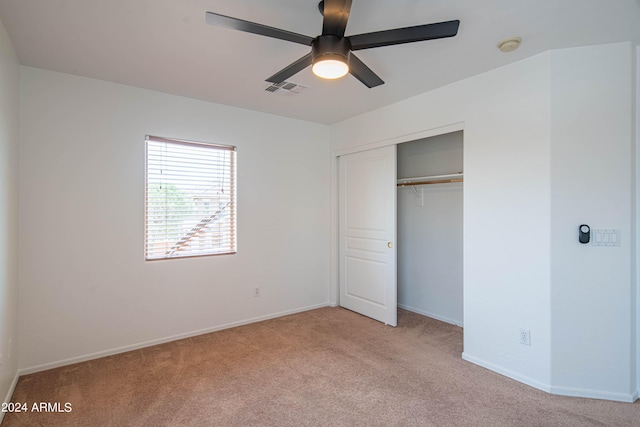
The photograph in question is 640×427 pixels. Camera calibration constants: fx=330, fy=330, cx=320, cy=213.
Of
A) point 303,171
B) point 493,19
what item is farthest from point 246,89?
point 493,19

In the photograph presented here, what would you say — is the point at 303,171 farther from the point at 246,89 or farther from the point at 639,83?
the point at 639,83

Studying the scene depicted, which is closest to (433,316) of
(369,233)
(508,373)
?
(369,233)

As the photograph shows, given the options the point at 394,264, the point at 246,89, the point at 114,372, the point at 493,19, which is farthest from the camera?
the point at 394,264

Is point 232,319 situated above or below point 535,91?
below

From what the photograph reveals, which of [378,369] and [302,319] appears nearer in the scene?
[378,369]

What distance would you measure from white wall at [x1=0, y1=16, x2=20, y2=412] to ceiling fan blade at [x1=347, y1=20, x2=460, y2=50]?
7.56 ft

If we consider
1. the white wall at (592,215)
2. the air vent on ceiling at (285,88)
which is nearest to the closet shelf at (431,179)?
the white wall at (592,215)

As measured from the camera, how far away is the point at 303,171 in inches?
175

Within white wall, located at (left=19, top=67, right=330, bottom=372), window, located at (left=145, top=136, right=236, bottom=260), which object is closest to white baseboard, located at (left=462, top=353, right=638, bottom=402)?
white wall, located at (left=19, top=67, right=330, bottom=372)

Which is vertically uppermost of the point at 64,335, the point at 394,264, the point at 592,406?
the point at 394,264

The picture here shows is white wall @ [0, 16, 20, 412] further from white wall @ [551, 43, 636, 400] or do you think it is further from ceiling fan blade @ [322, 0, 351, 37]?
white wall @ [551, 43, 636, 400]

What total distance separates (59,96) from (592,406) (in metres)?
4.83

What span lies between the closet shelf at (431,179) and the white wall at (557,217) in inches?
33.2

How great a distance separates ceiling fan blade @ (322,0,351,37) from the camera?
1564 millimetres
